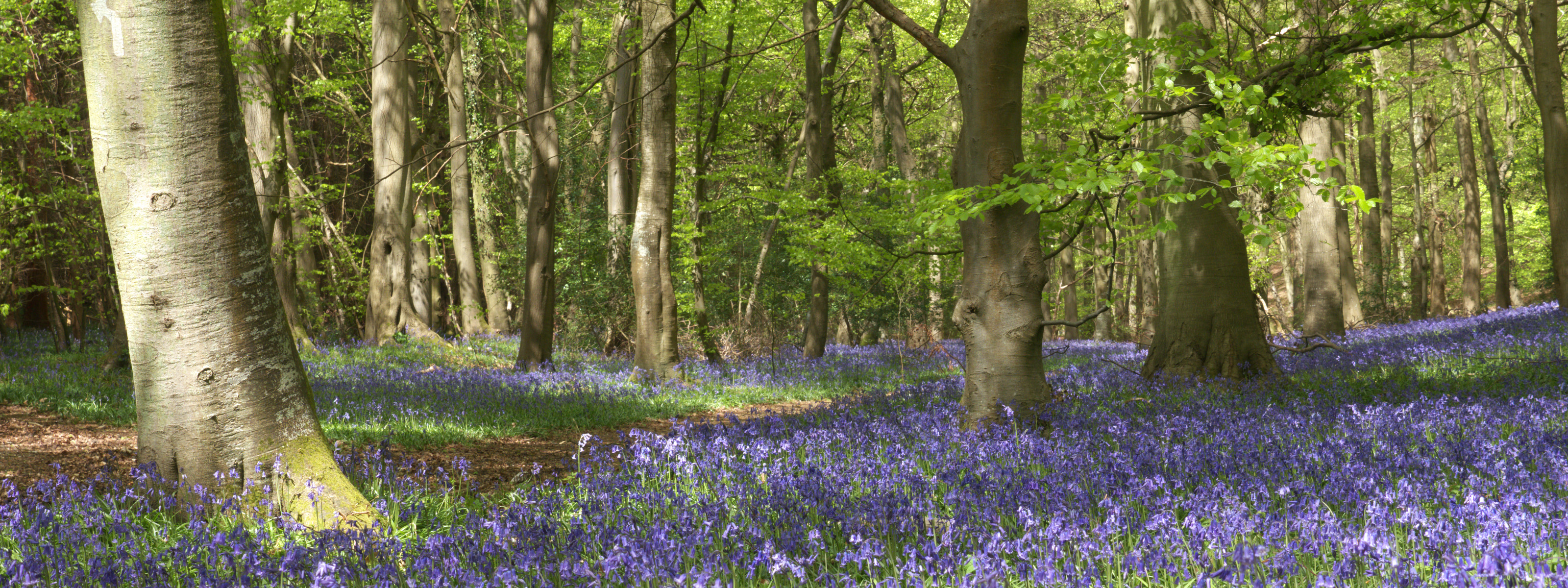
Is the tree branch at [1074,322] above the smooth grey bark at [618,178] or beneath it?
beneath

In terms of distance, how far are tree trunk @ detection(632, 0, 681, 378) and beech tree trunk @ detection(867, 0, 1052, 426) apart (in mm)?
Result: 6091

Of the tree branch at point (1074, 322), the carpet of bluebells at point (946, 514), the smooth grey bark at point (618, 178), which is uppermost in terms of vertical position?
the smooth grey bark at point (618, 178)

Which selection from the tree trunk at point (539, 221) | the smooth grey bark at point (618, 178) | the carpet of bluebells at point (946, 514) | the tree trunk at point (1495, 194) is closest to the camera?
the carpet of bluebells at point (946, 514)

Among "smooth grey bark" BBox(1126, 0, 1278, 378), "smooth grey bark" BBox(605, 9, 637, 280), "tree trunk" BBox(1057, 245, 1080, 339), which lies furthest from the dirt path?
"tree trunk" BBox(1057, 245, 1080, 339)

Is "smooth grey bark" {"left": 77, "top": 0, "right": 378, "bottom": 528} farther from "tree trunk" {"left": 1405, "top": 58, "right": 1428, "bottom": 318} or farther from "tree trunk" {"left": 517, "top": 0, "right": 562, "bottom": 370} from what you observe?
"tree trunk" {"left": 1405, "top": 58, "right": 1428, "bottom": 318}

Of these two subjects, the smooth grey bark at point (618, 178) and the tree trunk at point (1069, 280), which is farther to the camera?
the tree trunk at point (1069, 280)

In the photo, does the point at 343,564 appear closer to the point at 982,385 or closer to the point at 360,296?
the point at 982,385

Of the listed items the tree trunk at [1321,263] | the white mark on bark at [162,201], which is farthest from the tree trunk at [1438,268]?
the white mark on bark at [162,201]

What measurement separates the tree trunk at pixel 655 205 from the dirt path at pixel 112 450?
256cm

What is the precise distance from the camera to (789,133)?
92.1ft

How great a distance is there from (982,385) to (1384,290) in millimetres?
26287

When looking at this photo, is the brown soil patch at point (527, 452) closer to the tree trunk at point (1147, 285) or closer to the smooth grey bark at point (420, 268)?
the smooth grey bark at point (420, 268)

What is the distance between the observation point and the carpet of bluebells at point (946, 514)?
257 centimetres

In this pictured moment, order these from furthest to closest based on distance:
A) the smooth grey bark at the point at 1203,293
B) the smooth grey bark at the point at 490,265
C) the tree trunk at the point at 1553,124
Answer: the smooth grey bark at the point at 490,265, the tree trunk at the point at 1553,124, the smooth grey bark at the point at 1203,293
